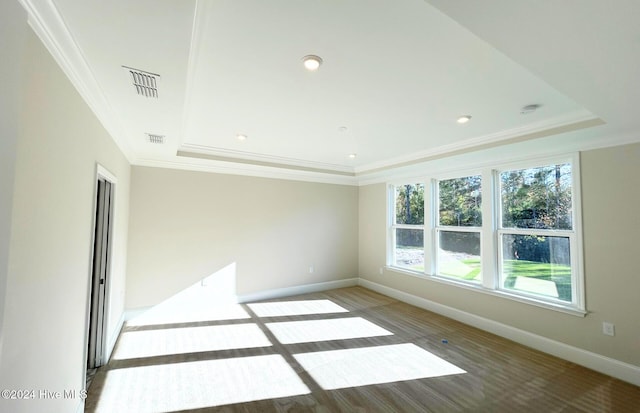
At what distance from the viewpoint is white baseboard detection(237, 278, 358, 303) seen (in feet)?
16.0

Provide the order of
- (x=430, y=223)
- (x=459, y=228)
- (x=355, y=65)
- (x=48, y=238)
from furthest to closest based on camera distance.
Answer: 1. (x=430, y=223)
2. (x=459, y=228)
3. (x=355, y=65)
4. (x=48, y=238)

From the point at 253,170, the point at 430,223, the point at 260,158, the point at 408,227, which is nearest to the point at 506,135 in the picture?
the point at 430,223

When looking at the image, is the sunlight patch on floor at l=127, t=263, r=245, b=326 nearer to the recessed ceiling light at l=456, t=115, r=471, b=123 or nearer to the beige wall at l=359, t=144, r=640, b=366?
the recessed ceiling light at l=456, t=115, r=471, b=123

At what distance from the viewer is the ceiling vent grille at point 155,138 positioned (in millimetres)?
2963

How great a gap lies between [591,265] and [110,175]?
5.16m

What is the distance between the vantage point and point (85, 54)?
4.98ft

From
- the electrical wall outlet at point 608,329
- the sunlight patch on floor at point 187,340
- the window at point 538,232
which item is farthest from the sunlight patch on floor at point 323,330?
the electrical wall outlet at point 608,329

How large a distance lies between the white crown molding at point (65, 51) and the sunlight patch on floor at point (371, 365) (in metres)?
3.02

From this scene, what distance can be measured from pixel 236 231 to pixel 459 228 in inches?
150

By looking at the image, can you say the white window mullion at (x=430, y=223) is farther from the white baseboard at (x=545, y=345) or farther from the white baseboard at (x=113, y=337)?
the white baseboard at (x=113, y=337)

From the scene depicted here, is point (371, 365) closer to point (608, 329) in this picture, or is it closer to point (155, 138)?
point (608, 329)

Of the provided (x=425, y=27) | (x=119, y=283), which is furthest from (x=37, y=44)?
(x=119, y=283)

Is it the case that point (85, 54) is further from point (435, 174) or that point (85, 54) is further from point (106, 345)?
point (435, 174)

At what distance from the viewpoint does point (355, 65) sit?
6.37ft
